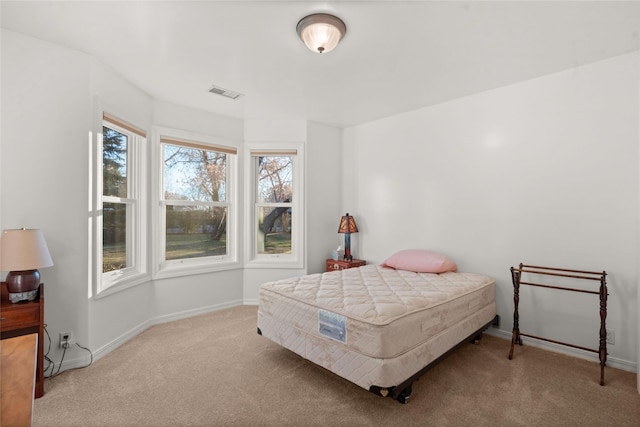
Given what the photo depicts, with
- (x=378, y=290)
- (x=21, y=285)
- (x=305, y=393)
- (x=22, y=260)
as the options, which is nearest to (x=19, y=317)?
(x=21, y=285)

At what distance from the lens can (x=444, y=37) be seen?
2.32m

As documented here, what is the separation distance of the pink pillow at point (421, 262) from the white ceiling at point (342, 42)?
68.4 inches

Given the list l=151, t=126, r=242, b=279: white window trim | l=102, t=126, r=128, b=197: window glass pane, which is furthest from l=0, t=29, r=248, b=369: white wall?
l=151, t=126, r=242, b=279: white window trim

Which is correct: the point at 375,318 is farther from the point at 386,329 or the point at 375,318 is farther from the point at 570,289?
the point at 570,289

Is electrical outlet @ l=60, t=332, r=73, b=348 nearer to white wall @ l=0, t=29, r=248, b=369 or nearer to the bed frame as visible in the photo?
white wall @ l=0, t=29, r=248, b=369

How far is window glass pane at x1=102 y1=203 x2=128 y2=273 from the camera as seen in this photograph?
3.01 metres

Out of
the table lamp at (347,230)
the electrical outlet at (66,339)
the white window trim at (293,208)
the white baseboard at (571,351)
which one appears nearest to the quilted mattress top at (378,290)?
the white baseboard at (571,351)

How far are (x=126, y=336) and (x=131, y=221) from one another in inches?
45.8

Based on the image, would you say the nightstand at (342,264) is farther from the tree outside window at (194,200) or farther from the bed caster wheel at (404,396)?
the bed caster wheel at (404,396)

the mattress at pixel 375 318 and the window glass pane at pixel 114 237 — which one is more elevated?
the window glass pane at pixel 114 237

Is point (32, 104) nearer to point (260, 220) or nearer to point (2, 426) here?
point (2, 426)

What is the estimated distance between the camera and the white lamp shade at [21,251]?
6.65 ft

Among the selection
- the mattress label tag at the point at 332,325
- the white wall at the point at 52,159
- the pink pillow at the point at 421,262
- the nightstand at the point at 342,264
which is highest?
the white wall at the point at 52,159

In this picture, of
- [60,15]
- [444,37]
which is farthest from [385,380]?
[60,15]
